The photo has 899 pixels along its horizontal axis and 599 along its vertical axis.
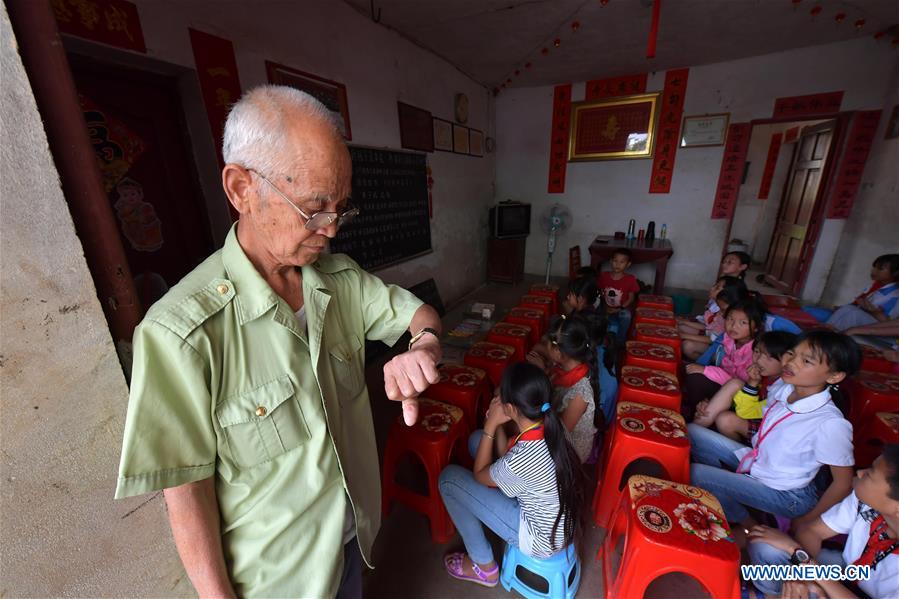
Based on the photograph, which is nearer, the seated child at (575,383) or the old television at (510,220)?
the seated child at (575,383)

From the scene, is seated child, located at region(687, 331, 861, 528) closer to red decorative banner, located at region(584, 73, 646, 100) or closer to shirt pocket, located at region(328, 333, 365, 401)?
shirt pocket, located at region(328, 333, 365, 401)

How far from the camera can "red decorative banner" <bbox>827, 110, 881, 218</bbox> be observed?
4.48 m

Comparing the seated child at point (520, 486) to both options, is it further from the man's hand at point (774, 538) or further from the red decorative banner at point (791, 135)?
the red decorative banner at point (791, 135)

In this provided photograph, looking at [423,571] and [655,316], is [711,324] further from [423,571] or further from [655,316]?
[423,571]

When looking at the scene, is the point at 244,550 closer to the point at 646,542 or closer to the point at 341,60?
the point at 646,542

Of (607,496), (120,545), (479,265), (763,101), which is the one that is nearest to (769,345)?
(607,496)

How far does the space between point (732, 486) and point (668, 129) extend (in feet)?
18.2

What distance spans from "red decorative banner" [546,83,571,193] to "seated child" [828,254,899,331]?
13.4ft

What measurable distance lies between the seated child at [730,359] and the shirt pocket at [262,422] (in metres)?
2.77

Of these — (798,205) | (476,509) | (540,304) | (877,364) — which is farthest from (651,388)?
(798,205)

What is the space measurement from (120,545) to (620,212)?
22.4 feet

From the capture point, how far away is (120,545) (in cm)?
83

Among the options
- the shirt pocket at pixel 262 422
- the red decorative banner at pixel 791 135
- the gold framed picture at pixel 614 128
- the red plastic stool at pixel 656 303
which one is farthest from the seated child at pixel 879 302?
the red decorative banner at pixel 791 135

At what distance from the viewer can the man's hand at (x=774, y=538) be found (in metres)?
1.40
